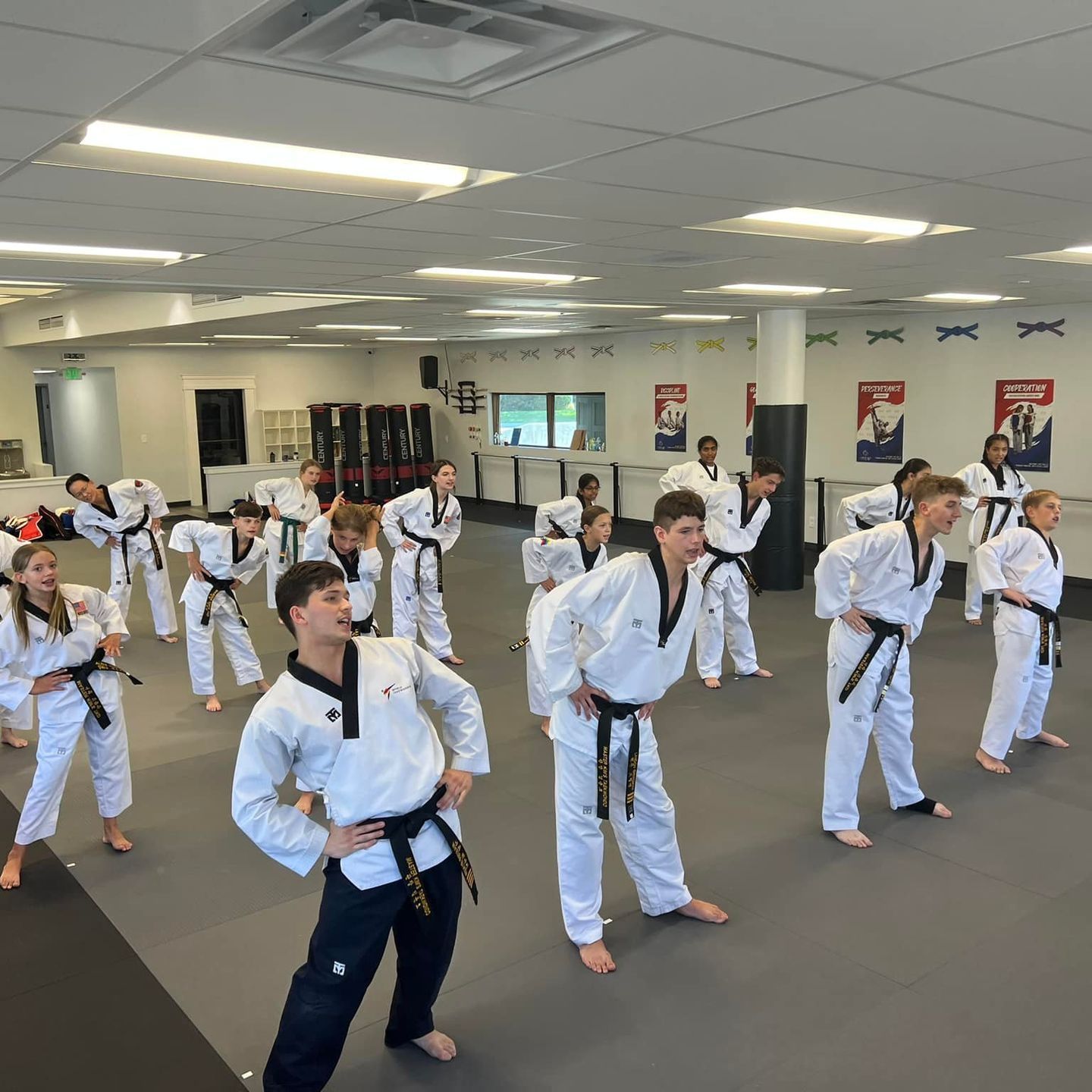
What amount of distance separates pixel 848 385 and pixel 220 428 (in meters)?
9.98

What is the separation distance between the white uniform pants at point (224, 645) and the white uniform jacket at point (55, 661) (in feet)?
5.95

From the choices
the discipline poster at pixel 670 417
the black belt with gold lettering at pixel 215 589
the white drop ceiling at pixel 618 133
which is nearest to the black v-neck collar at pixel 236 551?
the black belt with gold lettering at pixel 215 589

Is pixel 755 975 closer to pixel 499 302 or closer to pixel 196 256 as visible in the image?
pixel 196 256

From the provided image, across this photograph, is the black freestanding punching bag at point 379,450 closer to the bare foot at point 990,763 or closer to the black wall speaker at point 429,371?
the black wall speaker at point 429,371

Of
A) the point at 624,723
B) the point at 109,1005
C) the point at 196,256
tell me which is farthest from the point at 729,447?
the point at 109,1005

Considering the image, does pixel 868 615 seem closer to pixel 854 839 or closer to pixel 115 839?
pixel 854 839

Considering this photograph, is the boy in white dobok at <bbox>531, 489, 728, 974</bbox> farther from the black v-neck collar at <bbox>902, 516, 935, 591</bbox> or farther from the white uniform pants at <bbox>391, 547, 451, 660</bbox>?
the white uniform pants at <bbox>391, 547, 451, 660</bbox>

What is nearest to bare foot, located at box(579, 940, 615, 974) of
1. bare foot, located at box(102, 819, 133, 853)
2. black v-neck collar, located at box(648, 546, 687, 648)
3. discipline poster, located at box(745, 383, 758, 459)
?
black v-neck collar, located at box(648, 546, 687, 648)

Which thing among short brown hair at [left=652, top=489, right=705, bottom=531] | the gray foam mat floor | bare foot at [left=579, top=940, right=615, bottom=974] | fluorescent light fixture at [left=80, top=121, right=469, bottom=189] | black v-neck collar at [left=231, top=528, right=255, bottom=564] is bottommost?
the gray foam mat floor

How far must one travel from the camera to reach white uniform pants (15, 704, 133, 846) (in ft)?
11.8

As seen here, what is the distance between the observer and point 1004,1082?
2436 mm

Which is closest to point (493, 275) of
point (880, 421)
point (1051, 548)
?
point (1051, 548)

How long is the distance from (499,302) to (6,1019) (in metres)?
5.50

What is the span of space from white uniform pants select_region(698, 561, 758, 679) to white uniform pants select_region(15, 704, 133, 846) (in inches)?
131
